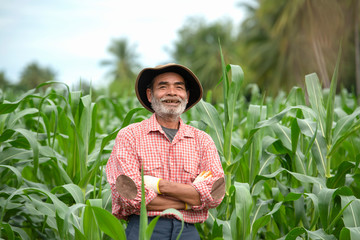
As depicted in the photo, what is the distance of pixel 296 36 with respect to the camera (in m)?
20.7

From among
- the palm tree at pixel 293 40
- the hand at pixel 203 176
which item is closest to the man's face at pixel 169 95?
the hand at pixel 203 176

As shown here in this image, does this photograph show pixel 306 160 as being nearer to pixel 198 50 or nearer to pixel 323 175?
pixel 323 175

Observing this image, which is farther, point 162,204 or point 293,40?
point 293,40

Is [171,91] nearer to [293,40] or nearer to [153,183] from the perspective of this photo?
[153,183]

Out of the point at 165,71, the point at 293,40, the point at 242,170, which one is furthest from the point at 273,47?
the point at 165,71

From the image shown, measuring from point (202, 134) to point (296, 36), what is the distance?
1984 centimetres

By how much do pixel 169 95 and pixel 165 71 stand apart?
5.5 inches

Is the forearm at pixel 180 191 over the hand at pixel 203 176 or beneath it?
beneath

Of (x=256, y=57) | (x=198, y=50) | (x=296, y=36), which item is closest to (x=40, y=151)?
(x=296, y=36)

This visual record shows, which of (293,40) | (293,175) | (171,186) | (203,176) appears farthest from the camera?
(293,40)

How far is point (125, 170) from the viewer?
6.12 feet

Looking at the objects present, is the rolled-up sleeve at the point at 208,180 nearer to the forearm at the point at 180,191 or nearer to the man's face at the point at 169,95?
the forearm at the point at 180,191

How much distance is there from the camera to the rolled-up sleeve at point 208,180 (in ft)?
6.13

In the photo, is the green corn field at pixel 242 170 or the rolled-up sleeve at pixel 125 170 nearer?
the rolled-up sleeve at pixel 125 170
